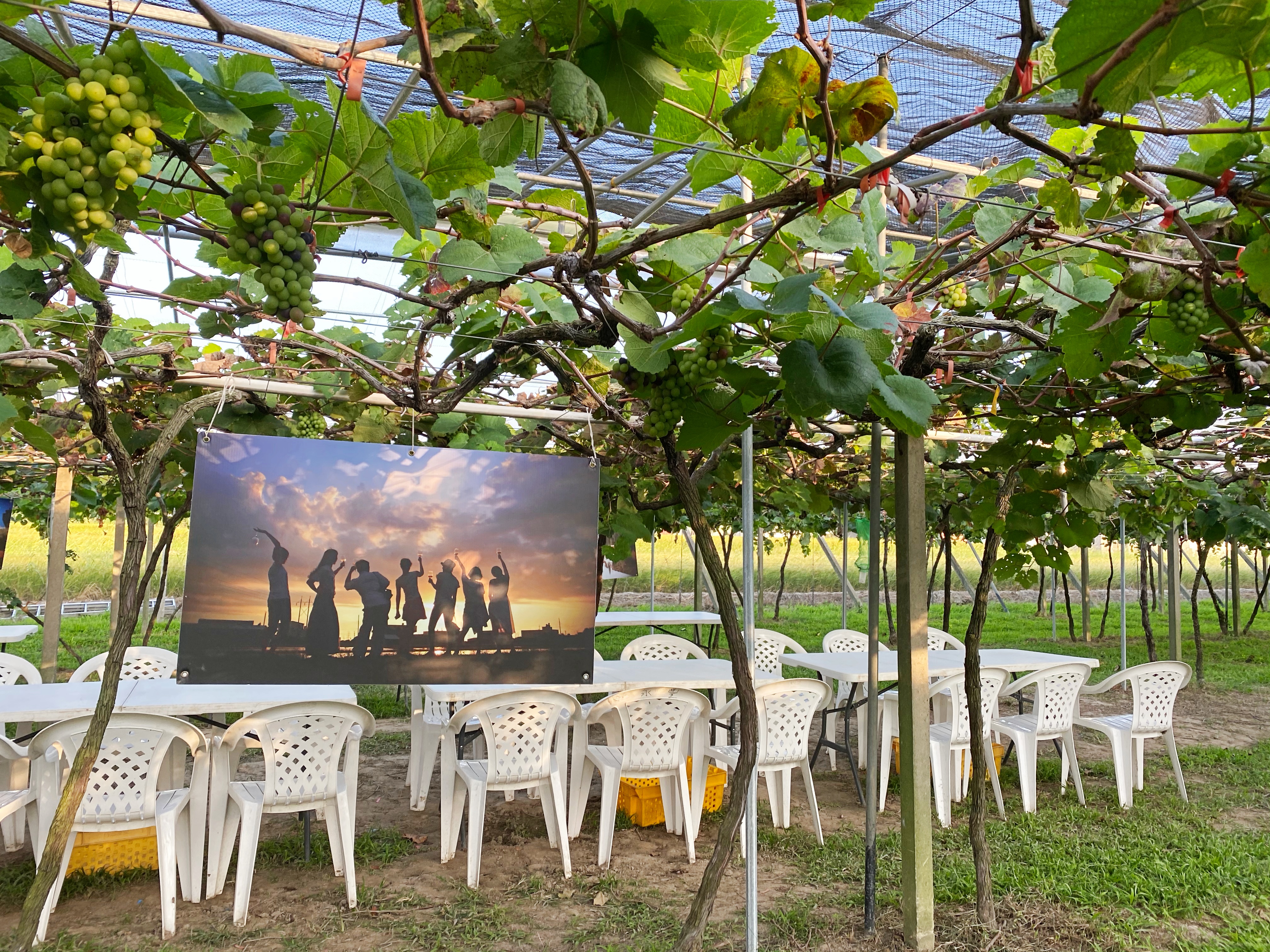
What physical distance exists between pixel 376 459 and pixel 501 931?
2.07 metres

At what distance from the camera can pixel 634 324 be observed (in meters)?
1.89

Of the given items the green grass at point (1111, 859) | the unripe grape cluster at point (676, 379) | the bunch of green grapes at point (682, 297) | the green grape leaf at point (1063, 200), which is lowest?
the green grass at point (1111, 859)

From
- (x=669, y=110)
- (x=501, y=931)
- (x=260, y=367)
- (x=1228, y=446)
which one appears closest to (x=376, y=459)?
(x=260, y=367)

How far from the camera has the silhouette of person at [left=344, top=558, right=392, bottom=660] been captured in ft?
8.80

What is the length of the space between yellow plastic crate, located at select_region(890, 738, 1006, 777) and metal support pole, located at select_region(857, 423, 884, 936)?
1992mm

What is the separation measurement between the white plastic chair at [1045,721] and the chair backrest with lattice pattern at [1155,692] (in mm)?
314

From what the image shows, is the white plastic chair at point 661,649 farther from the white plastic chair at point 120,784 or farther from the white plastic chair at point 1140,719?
the white plastic chair at point 120,784

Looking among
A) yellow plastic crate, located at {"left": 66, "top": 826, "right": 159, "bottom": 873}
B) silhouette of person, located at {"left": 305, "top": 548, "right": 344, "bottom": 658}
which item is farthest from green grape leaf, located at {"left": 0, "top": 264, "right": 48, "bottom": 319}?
yellow plastic crate, located at {"left": 66, "top": 826, "right": 159, "bottom": 873}

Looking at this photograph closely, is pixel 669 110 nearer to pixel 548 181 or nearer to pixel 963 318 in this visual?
pixel 963 318

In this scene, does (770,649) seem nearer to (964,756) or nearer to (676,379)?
(964,756)

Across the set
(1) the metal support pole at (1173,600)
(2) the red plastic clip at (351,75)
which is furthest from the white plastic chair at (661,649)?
(2) the red plastic clip at (351,75)

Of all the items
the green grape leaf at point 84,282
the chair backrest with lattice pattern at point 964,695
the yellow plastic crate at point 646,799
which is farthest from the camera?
the chair backrest with lattice pattern at point 964,695

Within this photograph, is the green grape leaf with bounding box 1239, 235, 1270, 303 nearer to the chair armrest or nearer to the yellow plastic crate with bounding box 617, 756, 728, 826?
the yellow plastic crate with bounding box 617, 756, 728, 826

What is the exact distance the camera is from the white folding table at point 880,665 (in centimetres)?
533
